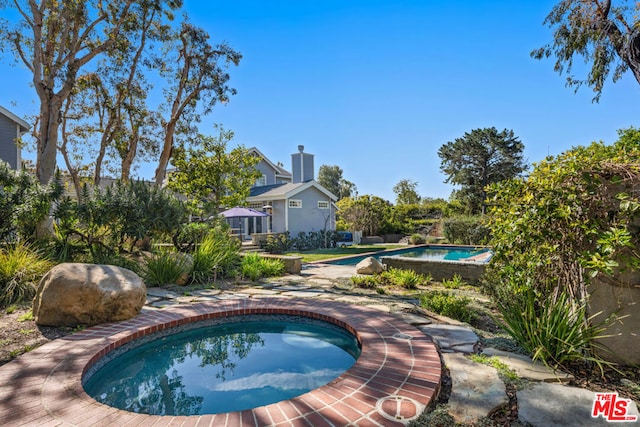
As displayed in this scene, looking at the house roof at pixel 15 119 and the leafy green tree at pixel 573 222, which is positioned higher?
the house roof at pixel 15 119

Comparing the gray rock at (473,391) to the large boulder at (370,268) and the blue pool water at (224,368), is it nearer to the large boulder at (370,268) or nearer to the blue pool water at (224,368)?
the blue pool water at (224,368)

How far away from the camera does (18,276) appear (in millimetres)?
5672

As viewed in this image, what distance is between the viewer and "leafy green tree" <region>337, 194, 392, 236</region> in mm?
24891

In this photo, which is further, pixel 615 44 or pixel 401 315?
pixel 615 44

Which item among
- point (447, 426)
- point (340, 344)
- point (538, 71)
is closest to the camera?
point (447, 426)

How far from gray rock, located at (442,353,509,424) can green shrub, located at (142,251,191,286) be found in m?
5.96

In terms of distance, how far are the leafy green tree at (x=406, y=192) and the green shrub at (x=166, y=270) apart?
35181mm

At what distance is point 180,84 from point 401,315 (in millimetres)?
11853

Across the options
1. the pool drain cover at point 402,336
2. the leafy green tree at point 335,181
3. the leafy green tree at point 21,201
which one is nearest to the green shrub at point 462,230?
the pool drain cover at point 402,336

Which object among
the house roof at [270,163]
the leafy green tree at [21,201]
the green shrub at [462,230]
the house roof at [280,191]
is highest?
the house roof at [270,163]

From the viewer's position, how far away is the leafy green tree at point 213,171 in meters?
15.7

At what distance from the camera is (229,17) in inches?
442

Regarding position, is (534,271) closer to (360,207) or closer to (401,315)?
(401,315)

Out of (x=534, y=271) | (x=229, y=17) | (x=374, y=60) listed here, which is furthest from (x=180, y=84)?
(x=534, y=271)
